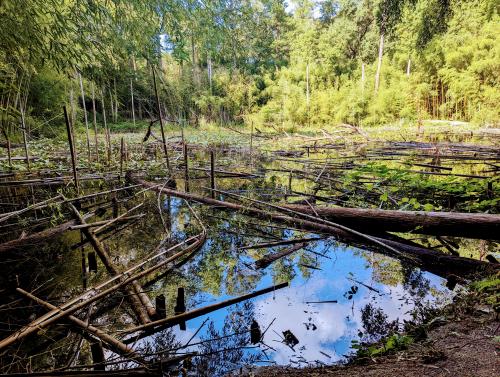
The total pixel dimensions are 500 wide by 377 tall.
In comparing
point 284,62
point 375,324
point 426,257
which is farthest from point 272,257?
point 284,62

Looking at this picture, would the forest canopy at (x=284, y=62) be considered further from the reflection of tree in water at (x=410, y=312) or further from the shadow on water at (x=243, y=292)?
the reflection of tree in water at (x=410, y=312)

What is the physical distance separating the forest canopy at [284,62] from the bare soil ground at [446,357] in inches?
140

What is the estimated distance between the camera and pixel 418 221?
338 centimetres

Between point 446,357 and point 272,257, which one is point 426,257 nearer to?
point 272,257

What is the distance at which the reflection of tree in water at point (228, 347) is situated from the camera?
2.05m

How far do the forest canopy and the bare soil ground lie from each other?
3.57m

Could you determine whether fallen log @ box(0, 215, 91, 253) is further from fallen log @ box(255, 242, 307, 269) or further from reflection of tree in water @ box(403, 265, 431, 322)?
reflection of tree in water @ box(403, 265, 431, 322)

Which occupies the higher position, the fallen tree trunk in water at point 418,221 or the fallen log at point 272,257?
the fallen tree trunk in water at point 418,221

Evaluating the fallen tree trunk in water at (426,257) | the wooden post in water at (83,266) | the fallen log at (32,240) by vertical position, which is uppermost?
the fallen log at (32,240)

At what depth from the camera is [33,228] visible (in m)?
4.16

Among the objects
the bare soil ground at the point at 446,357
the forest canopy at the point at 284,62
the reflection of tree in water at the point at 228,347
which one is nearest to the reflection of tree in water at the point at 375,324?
the bare soil ground at the point at 446,357

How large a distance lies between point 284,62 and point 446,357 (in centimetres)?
3792

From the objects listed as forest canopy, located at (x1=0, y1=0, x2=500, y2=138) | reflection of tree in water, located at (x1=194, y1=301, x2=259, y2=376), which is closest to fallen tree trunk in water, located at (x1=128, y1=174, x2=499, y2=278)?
reflection of tree in water, located at (x1=194, y1=301, x2=259, y2=376)

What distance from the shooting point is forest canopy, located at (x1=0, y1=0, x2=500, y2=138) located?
4.17 metres
